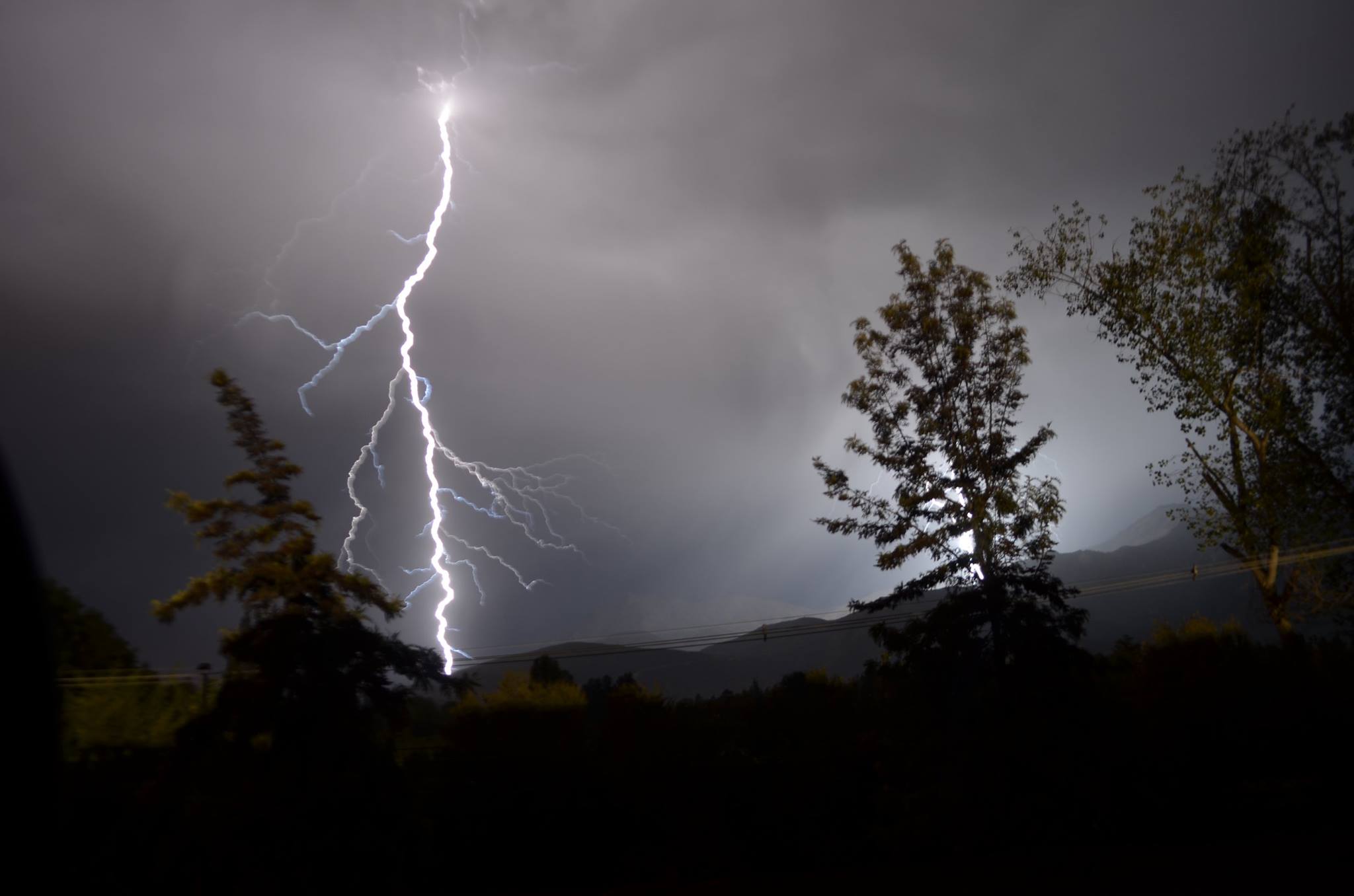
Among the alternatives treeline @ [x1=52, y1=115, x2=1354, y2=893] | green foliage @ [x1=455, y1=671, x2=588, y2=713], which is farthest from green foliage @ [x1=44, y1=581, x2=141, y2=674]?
green foliage @ [x1=455, y1=671, x2=588, y2=713]

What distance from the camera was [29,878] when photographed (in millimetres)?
5387

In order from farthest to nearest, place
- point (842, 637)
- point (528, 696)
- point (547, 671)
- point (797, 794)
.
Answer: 1. point (842, 637)
2. point (547, 671)
3. point (528, 696)
4. point (797, 794)

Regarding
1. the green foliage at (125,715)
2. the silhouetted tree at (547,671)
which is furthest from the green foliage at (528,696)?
the green foliage at (125,715)

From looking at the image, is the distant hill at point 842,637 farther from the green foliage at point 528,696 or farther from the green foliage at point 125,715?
the green foliage at point 125,715

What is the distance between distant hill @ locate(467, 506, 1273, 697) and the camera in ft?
67.5

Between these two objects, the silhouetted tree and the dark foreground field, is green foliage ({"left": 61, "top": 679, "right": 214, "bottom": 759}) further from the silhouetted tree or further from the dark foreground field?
the silhouetted tree

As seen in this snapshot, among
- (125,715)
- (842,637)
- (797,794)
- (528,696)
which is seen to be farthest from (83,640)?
(842,637)

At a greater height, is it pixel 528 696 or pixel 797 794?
pixel 528 696

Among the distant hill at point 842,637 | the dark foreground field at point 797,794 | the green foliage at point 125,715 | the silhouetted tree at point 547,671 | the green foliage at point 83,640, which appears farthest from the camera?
the distant hill at point 842,637

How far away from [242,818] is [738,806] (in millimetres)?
9436

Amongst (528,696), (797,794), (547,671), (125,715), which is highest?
(125,715)

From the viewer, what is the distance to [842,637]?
76000 mm

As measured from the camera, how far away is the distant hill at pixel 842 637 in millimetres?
20562

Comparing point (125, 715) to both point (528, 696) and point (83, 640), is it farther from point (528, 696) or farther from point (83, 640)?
point (528, 696)
